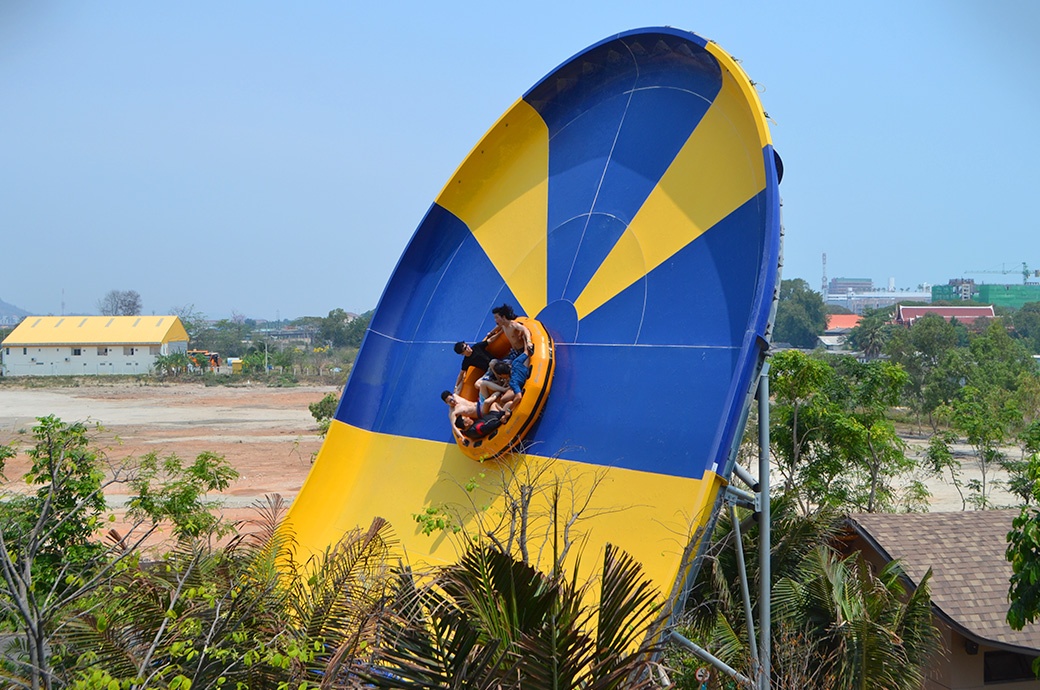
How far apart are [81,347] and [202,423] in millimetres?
43776

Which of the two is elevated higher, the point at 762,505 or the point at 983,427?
the point at 762,505

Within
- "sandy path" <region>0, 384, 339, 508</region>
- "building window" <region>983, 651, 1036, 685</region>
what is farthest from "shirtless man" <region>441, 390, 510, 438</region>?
"sandy path" <region>0, 384, 339, 508</region>

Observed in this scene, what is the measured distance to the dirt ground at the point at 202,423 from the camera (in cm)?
4106

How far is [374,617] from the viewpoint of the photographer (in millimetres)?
5395

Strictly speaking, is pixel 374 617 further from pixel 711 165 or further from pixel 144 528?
pixel 144 528

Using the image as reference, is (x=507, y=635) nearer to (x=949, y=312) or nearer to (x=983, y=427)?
(x=983, y=427)

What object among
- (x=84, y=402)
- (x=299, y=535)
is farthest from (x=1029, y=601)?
(x=84, y=402)

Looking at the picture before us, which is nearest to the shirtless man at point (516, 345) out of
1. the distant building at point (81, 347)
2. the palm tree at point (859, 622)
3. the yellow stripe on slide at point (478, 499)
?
the yellow stripe on slide at point (478, 499)

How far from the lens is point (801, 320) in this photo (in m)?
137

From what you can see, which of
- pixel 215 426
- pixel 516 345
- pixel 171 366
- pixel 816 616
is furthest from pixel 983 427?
pixel 171 366

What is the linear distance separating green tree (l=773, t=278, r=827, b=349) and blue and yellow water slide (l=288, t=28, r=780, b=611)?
125382 mm

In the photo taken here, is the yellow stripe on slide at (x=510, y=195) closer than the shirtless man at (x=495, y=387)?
No

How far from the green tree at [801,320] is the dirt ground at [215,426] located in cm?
7240

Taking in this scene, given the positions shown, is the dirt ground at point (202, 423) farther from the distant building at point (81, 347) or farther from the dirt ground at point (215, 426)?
the distant building at point (81, 347)
